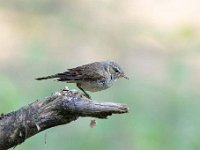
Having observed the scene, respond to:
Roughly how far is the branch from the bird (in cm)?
96

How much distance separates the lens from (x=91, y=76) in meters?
7.19

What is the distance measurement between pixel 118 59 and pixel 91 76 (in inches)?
196

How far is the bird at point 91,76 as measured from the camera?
6988 millimetres

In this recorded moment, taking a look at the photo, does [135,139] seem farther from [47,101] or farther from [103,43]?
[47,101]

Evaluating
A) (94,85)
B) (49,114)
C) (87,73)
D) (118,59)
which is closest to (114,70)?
(94,85)

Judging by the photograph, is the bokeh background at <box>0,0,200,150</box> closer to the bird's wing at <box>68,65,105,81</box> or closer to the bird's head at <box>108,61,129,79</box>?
the bird's head at <box>108,61,129,79</box>

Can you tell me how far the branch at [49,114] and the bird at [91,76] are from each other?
0.96 m

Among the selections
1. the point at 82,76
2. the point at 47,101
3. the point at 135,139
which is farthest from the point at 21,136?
the point at 135,139

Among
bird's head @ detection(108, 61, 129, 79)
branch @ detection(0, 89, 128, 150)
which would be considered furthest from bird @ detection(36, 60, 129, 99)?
branch @ detection(0, 89, 128, 150)

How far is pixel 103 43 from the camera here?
12.7 meters

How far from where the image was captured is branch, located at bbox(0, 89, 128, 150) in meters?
5.75

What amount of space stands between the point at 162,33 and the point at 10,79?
8.87 feet

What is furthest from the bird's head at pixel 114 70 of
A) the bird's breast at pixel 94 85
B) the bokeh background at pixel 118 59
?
the bokeh background at pixel 118 59

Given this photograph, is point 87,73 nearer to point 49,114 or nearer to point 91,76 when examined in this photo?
point 91,76
